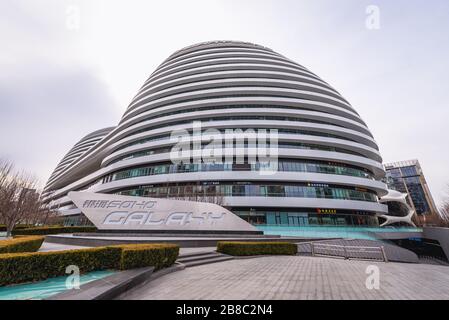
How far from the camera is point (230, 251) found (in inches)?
402

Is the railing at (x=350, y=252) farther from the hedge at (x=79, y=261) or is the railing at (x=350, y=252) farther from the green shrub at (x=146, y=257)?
the hedge at (x=79, y=261)

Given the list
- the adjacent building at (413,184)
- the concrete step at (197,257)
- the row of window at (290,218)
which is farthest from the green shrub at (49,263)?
the adjacent building at (413,184)

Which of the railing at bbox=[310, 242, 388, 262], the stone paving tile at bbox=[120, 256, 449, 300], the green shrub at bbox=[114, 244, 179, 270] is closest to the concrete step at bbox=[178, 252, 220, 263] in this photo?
the green shrub at bbox=[114, 244, 179, 270]

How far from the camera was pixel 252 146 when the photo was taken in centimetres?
3172

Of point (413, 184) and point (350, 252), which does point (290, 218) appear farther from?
point (413, 184)

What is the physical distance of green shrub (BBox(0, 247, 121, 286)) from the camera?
15.3ft

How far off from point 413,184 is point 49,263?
12780cm

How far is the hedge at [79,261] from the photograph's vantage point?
4703 mm

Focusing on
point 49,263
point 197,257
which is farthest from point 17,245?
point 197,257

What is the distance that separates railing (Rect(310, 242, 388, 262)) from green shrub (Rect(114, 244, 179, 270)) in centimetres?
891

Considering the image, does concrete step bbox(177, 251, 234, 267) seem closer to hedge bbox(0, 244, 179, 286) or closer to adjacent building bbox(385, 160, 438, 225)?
hedge bbox(0, 244, 179, 286)
